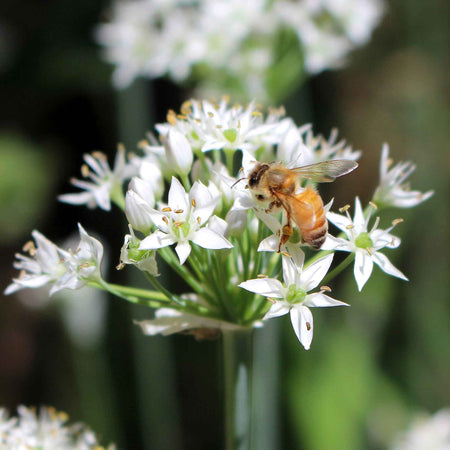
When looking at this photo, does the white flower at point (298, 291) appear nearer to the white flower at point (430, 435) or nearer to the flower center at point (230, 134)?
the flower center at point (230, 134)

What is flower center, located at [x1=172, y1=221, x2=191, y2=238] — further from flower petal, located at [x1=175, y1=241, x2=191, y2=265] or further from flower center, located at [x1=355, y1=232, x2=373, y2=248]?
flower center, located at [x1=355, y1=232, x2=373, y2=248]

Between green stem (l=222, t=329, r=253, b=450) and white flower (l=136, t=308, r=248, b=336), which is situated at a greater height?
white flower (l=136, t=308, r=248, b=336)

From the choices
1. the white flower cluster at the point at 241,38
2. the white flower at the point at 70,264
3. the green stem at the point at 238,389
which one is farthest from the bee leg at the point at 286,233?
the white flower cluster at the point at 241,38

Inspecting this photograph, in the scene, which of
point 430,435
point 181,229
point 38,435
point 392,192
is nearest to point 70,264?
point 181,229

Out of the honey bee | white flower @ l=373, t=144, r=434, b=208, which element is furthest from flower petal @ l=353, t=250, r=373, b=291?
white flower @ l=373, t=144, r=434, b=208

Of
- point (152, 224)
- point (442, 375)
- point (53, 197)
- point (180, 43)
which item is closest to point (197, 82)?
point (180, 43)

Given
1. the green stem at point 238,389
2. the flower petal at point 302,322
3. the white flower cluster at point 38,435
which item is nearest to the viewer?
the flower petal at point 302,322
